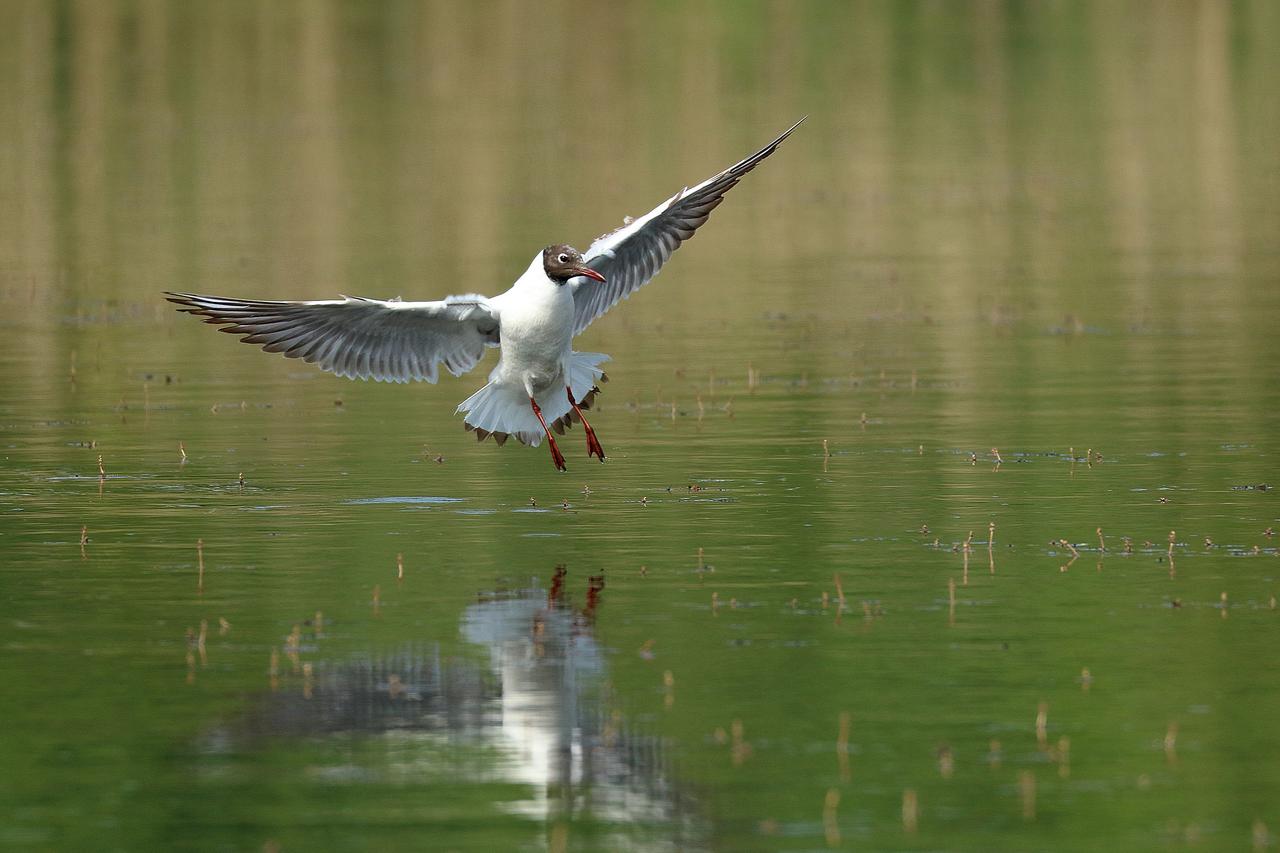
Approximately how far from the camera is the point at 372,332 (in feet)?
56.2

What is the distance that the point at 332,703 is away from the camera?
10945mm

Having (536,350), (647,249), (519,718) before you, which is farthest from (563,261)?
(519,718)

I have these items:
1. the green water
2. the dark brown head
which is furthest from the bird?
the green water

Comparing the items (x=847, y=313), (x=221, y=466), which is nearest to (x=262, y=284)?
(x=847, y=313)

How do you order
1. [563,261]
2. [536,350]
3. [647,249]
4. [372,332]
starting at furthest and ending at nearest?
[647,249]
[372,332]
[536,350]
[563,261]

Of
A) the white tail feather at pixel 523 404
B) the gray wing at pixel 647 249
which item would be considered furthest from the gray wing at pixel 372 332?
the gray wing at pixel 647 249

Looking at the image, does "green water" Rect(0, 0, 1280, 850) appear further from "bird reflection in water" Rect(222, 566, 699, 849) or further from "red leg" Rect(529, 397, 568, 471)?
"red leg" Rect(529, 397, 568, 471)

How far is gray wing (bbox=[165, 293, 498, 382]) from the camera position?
1633 cm

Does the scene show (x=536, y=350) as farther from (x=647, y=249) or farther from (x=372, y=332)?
(x=647, y=249)

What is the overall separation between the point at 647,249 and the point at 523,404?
1846 mm

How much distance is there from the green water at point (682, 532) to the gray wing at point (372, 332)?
754 mm

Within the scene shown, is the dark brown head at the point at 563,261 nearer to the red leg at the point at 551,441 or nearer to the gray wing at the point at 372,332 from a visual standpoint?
the gray wing at the point at 372,332

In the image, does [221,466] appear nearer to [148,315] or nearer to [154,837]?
[154,837]

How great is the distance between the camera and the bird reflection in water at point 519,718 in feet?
31.4
